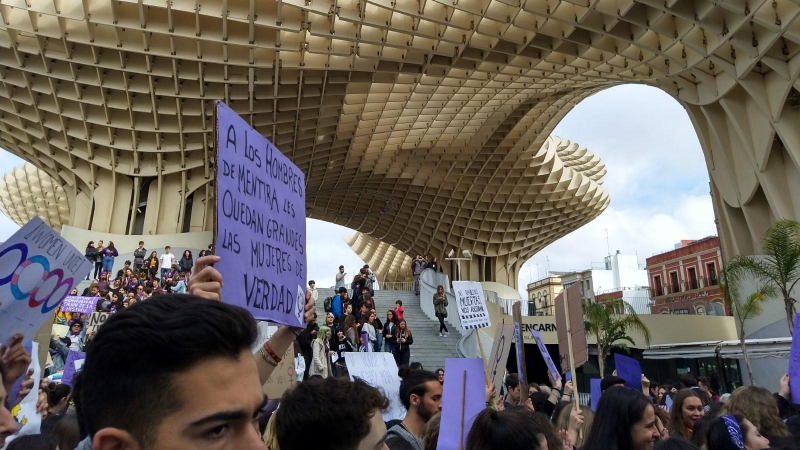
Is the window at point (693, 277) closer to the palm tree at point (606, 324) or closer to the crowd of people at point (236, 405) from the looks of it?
the palm tree at point (606, 324)

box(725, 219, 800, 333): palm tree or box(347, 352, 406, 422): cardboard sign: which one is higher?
box(725, 219, 800, 333): palm tree

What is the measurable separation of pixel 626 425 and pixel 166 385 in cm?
277

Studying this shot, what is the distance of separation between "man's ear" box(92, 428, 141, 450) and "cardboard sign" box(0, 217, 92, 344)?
6.65 feet

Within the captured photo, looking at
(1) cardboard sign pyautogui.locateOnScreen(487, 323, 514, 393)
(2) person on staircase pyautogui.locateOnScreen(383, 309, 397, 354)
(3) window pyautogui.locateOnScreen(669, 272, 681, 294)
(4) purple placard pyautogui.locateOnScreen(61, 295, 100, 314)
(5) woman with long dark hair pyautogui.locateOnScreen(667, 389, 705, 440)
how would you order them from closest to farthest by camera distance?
(5) woman with long dark hair pyautogui.locateOnScreen(667, 389, 705, 440)
(1) cardboard sign pyautogui.locateOnScreen(487, 323, 514, 393)
(4) purple placard pyautogui.locateOnScreen(61, 295, 100, 314)
(2) person on staircase pyautogui.locateOnScreen(383, 309, 397, 354)
(3) window pyautogui.locateOnScreen(669, 272, 681, 294)

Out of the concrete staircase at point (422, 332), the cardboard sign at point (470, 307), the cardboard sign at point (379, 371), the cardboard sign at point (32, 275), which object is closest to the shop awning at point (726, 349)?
the concrete staircase at point (422, 332)

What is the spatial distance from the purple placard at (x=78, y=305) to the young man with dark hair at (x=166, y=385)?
13217mm

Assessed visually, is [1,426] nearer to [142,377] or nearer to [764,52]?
[142,377]

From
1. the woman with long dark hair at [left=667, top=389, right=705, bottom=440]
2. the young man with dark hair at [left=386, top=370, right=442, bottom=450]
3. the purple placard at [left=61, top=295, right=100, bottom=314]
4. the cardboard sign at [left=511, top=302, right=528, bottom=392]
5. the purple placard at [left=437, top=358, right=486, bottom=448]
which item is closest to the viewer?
the purple placard at [left=437, top=358, right=486, bottom=448]

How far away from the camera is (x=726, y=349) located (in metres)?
18.7

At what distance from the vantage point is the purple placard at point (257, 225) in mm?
2639

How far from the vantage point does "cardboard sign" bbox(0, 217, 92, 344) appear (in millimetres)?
2924

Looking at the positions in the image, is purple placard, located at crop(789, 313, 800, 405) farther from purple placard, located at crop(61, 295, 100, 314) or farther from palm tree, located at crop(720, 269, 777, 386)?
purple placard, located at crop(61, 295, 100, 314)

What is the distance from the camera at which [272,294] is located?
293cm

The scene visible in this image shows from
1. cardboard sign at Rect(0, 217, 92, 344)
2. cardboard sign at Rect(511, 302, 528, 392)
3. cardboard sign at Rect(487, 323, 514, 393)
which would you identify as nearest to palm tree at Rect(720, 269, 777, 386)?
cardboard sign at Rect(511, 302, 528, 392)
